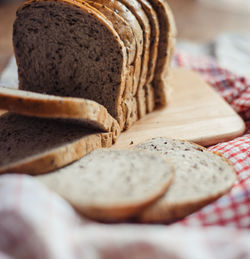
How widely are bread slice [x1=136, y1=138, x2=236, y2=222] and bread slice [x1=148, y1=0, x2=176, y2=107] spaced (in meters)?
0.91

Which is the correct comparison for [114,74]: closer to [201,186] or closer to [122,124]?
[122,124]

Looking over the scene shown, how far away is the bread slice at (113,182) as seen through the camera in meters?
2.29

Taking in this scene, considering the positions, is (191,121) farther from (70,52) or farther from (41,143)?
(41,143)

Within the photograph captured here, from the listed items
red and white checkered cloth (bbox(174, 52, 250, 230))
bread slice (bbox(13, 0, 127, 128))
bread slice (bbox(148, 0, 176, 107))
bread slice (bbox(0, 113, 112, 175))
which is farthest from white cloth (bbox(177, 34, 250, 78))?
bread slice (bbox(0, 113, 112, 175))

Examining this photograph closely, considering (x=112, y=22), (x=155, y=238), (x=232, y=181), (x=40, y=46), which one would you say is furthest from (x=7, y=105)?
(x=232, y=181)

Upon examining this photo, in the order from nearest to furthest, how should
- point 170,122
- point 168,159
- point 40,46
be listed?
point 168,159
point 40,46
point 170,122

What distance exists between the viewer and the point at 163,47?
368cm

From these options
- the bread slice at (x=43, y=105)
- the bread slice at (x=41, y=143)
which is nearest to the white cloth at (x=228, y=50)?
the bread slice at (x=41, y=143)

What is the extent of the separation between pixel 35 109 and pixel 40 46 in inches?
35.8

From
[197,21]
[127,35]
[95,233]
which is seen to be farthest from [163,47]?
[197,21]

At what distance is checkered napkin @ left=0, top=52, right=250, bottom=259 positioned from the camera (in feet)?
6.63

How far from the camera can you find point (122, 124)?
136 inches

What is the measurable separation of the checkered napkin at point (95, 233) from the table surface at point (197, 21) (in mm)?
4240

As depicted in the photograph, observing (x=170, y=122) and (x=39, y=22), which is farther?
(x=170, y=122)
